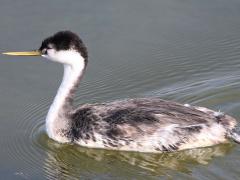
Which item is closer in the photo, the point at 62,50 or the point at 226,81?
the point at 62,50

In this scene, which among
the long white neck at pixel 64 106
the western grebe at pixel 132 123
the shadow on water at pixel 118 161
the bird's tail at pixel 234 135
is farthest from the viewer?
the long white neck at pixel 64 106

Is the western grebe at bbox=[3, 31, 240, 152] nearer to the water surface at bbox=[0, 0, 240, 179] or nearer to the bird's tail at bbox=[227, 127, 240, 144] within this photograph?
the bird's tail at bbox=[227, 127, 240, 144]

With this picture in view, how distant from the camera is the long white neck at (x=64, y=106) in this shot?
8.73m

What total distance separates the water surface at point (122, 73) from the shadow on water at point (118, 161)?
11mm

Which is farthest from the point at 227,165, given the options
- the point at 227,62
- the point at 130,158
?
the point at 227,62

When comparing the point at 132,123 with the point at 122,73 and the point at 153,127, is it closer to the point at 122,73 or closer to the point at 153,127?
the point at 153,127

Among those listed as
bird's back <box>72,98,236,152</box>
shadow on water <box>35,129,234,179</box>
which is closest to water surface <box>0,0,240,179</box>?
shadow on water <box>35,129,234,179</box>

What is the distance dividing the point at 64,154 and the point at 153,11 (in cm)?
350

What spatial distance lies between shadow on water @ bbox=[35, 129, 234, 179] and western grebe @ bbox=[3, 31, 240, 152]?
0.26 feet

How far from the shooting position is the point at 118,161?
834cm

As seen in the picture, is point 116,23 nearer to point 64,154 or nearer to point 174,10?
point 174,10

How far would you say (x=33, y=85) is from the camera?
977 cm

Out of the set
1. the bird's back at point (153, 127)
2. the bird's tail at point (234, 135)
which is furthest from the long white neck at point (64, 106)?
the bird's tail at point (234, 135)

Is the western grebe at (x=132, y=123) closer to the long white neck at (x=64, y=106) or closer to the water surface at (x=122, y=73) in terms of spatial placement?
the long white neck at (x=64, y=106)
